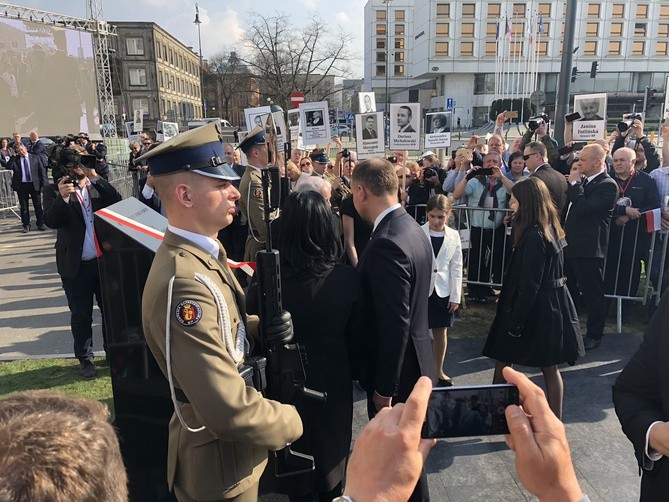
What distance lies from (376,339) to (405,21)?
300 feet

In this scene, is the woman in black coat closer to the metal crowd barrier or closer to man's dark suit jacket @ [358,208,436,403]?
man's dark suit jacket @ [358,208,436,403]

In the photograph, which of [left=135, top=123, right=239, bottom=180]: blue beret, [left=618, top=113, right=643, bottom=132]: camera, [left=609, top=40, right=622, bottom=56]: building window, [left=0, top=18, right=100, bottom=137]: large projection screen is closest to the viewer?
[left=135, top=123, right=239, bottom=180]: blue beret

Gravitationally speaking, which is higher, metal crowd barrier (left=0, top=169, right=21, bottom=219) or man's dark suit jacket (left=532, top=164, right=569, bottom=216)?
man's dark suit jacket (left=532, top=164, right=569, bottom=216)

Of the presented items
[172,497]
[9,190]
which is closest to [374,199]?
[172,497]

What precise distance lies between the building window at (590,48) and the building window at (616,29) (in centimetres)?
259

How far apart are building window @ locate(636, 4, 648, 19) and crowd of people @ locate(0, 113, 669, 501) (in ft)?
253

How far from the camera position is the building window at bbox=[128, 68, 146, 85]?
65.1 meters

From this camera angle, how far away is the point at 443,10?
2677 inches

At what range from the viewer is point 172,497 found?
3104 millimetres

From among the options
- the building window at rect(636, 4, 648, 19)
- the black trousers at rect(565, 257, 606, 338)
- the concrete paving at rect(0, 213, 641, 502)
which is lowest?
the concrete paving at rect(0, 213, 641, 502)

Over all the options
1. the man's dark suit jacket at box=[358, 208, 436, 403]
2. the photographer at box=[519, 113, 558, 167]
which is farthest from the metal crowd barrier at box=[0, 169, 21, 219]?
the man's dark suit jacket at box=[358, 208, 436, 403]

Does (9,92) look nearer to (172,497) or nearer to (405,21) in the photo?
(172,497)

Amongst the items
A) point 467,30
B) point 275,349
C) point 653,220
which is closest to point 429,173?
point 653,220

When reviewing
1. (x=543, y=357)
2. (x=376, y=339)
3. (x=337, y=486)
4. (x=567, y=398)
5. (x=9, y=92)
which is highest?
(x=9, y=92)
